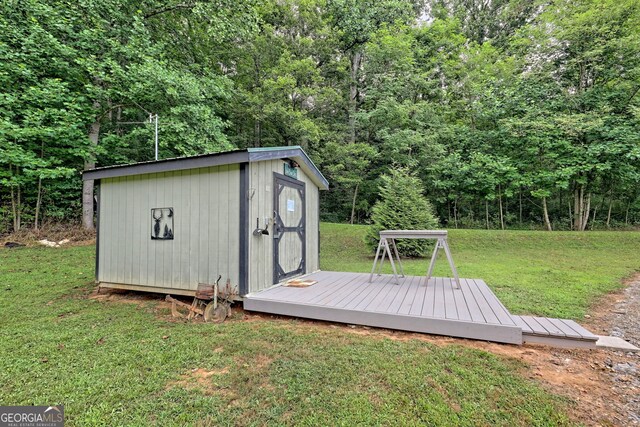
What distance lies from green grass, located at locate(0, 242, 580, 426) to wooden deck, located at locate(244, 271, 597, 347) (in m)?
0.21

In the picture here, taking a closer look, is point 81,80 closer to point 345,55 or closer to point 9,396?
point 9,396

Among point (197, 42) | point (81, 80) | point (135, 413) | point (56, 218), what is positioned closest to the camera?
point (135, 413)

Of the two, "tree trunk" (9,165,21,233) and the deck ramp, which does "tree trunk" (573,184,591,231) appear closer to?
the deck ramp

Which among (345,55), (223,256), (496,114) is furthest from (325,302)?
(345,55)

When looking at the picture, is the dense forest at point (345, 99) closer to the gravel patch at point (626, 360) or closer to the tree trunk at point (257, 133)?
the tree trunk at point (257, 133)

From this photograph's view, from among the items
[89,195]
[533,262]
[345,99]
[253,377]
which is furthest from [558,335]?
[345,99]

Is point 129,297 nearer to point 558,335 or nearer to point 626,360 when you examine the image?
point 558,335

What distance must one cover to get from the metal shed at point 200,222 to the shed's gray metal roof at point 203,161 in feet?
0.04

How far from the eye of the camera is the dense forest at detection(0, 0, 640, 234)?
8.04 metres

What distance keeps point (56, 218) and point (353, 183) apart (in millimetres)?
10911

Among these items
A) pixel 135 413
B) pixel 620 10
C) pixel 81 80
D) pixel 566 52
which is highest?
pixel 620 10

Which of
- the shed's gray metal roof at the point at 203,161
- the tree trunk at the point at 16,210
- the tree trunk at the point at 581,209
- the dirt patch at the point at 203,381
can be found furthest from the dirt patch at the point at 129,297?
the tree trunk at the point at 581,209

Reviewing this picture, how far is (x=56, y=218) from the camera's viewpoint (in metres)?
9.28

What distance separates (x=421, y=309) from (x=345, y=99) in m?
13.6
